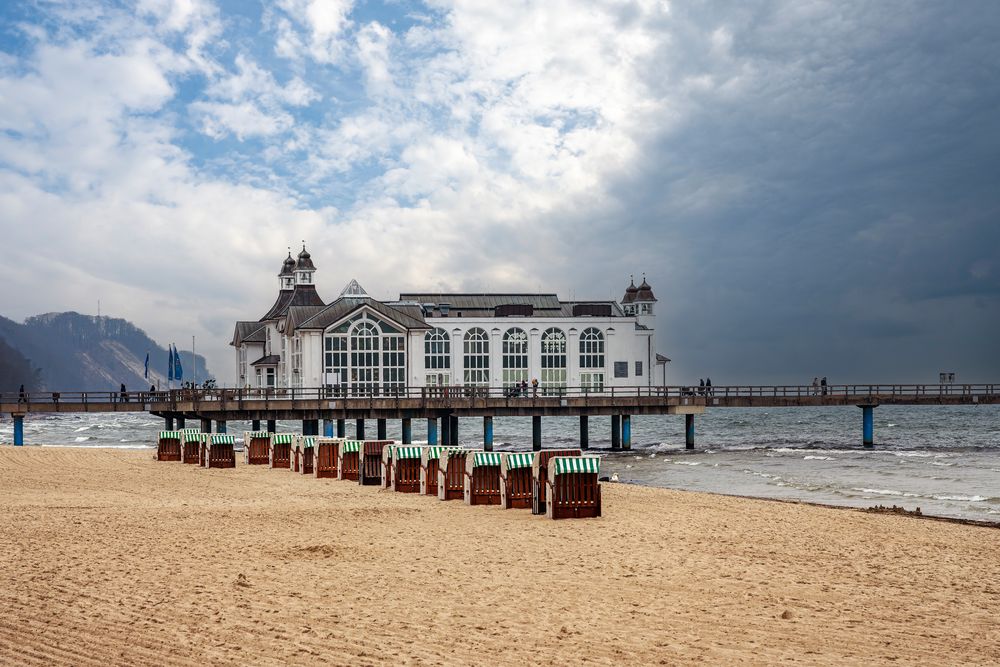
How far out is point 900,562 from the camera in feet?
43.8

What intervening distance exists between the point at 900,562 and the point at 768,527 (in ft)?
11.6

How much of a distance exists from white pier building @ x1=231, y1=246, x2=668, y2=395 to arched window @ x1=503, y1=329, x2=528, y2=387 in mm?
63

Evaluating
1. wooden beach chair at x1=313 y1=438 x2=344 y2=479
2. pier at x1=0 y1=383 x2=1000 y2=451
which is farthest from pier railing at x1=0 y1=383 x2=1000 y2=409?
wooden beach chair at x1=313 y1=438 x2=344 y2=479

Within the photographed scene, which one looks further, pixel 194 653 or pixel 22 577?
pixel 22 577

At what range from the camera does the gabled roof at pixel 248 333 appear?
228 feet

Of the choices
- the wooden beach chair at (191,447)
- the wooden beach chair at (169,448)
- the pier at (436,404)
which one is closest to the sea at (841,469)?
the pier at (436,404)

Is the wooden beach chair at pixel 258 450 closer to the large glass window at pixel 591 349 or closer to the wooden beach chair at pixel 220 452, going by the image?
the wooden beach chair at pixel 220 452

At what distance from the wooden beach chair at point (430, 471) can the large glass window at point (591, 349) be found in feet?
139

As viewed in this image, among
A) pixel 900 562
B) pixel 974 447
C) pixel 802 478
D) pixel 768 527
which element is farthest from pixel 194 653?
pixel 974 447

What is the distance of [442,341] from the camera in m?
63.9

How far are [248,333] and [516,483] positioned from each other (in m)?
54.3

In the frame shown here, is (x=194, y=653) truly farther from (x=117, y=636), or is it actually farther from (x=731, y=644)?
(x=731, y=644)

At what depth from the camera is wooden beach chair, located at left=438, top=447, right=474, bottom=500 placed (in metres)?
21.1

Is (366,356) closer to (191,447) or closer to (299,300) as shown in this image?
(299,300)
